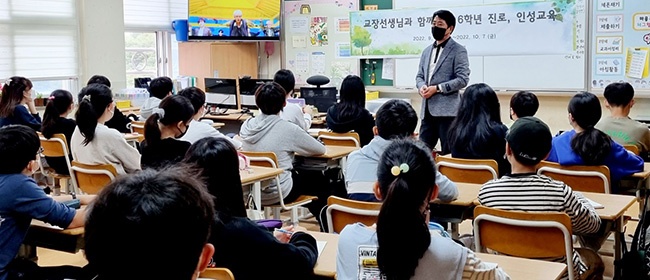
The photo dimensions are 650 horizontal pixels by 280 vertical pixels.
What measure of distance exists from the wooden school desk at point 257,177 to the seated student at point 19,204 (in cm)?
123

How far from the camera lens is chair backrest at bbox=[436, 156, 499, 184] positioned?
12.8ft

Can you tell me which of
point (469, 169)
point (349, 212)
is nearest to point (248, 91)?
point (469, 169)

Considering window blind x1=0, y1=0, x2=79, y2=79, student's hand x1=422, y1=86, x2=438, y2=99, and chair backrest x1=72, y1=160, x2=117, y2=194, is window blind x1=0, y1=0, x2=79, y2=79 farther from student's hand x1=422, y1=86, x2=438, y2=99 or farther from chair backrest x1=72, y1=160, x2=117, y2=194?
student's hand x1=422, y1=86, x2=438, y2=99

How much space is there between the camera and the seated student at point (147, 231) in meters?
1.03

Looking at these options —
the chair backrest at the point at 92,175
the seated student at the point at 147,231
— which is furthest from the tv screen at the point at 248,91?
the seated student at the point at 147,231

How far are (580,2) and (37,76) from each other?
5810 mm

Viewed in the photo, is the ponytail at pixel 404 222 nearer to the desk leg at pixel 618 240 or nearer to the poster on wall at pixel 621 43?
the desk leg at pixel 618 240

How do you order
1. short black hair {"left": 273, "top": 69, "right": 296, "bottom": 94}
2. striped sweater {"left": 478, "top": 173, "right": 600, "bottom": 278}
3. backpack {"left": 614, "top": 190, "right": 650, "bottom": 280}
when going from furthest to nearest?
short black hair {"left": 273, "top": 69, "right": 296, "bottom": 94}, backpack {"left": 614, "top": 190, "right": 650, "bottom": 280}, striped sweater {"left": 478, "top": 173, "right": 600, "bottom": 278}

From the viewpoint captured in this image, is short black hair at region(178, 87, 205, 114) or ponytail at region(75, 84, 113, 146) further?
short black hair at region(178, 87, 205, 114)

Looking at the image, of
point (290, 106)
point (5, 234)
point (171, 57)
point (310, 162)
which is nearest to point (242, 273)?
point (5, 234)

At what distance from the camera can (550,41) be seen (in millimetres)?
6898

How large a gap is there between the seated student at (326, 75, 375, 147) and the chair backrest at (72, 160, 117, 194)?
6.44 ft

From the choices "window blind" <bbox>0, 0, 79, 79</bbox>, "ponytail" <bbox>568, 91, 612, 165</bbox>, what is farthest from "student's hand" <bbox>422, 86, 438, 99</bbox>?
"window blind" <bbox>0, 0, 79, 79</bbox>

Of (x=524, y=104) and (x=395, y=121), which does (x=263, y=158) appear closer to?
(x=395, y=121)
